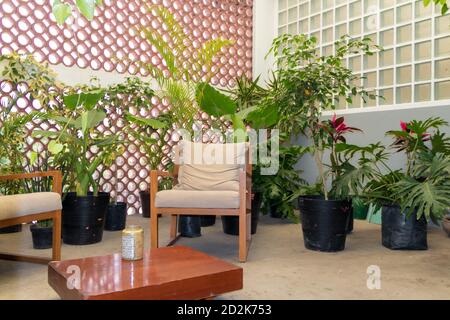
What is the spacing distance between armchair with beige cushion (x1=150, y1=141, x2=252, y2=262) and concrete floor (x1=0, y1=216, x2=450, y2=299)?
187mm

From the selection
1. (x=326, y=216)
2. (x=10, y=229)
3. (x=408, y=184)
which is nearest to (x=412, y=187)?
(x=408, y=184)

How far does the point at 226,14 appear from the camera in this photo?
4.48 metres

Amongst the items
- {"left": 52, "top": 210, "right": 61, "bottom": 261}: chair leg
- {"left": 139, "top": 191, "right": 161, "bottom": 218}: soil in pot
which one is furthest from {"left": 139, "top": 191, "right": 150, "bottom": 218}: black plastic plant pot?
{"left": 52, "top": 210, "right": 61, "bottom": 261}: chair leg

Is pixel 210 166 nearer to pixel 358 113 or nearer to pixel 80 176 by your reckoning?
pixel 80 176

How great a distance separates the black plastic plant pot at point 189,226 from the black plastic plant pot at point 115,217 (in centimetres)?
53

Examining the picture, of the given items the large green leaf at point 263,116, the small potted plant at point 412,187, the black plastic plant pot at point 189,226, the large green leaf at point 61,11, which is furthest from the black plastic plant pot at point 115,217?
the large green leaf at point 61,11

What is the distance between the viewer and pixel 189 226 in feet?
9.29

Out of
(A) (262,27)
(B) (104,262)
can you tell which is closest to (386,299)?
(B) (104,262)

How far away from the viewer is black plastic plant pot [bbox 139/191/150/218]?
3.60m

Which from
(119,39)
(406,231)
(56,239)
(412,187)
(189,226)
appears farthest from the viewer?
(119,39)

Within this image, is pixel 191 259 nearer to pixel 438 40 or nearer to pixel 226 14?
pixel 438 40

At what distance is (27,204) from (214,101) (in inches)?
56.1

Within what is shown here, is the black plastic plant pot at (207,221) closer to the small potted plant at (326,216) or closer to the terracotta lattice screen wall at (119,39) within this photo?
the terracotta lattice screen wall at (119,39)
